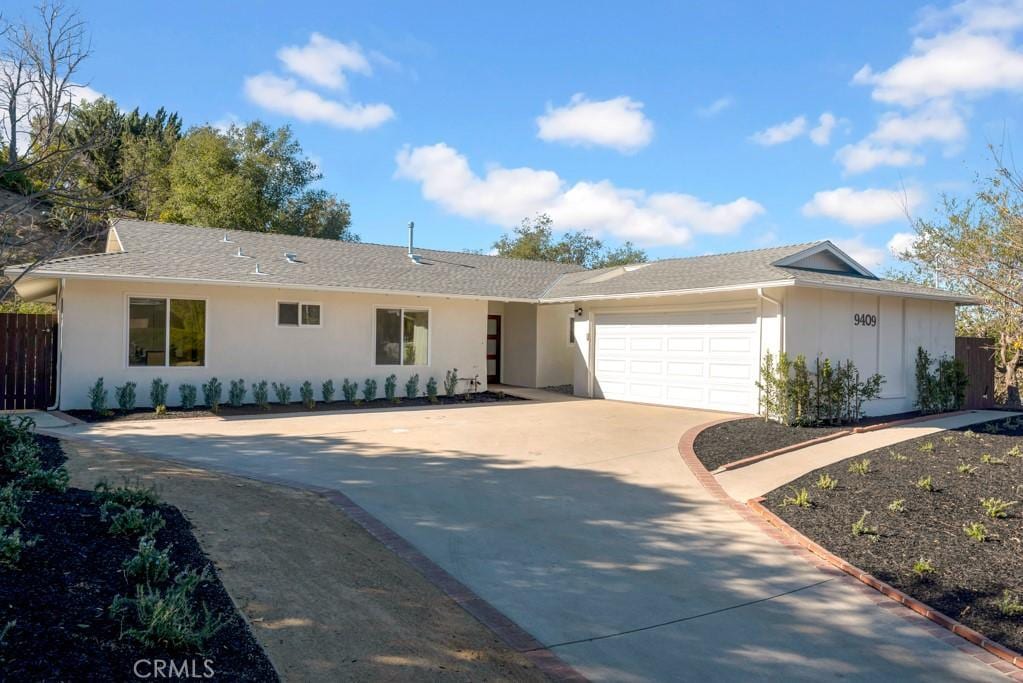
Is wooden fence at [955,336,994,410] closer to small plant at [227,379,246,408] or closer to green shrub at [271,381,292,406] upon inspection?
green shrub at [271,381,292,406]

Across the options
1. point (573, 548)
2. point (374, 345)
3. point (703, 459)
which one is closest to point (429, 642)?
point (573, 548)

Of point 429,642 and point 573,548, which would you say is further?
point 573,548

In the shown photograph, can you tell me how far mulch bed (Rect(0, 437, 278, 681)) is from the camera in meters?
3.08

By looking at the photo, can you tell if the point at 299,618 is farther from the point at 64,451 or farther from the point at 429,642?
the point at 64,451

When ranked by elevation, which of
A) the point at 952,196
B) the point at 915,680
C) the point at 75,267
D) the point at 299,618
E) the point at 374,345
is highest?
the point at 952,196

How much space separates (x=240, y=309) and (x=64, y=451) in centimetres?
658

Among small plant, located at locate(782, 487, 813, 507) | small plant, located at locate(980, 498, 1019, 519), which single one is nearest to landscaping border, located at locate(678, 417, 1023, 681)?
small plant, located at locate(782, 487, 813, 507)

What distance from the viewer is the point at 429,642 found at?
4.11 m

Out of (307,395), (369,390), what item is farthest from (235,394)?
(369,390)

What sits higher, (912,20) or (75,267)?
(912,20)

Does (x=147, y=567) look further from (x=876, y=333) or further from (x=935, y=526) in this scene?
(x=876, y=333)

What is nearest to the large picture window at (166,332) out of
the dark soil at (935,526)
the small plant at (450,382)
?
the small plant at (450,382)

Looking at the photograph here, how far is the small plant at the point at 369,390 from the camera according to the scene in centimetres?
Result: 1627

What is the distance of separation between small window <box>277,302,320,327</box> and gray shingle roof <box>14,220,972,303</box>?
72cm
